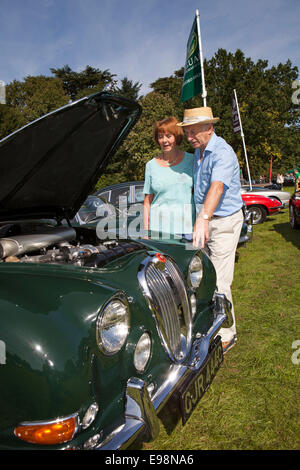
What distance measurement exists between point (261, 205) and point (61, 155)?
9402 mm

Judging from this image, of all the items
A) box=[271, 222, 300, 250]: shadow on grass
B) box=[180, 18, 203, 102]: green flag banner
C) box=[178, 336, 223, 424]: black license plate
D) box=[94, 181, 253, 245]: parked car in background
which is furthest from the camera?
box=[180, 18, 203, 102]: green flag banner

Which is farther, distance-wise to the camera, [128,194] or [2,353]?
[128,194]

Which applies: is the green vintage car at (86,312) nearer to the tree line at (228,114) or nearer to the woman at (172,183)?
the woman at (172,183)

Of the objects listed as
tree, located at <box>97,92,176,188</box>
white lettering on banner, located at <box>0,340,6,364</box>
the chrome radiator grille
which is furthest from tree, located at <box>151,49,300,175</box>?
white lettering on banner, located at <box>0,340,6,364</box>

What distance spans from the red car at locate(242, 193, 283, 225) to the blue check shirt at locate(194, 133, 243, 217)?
8.18 meters

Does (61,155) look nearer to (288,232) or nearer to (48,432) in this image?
(48,432)

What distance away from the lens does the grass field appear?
7.02 feet

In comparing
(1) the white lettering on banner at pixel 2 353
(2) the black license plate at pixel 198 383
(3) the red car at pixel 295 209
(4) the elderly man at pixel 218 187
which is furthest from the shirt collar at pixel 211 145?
(3) the red car at pixel 295 209

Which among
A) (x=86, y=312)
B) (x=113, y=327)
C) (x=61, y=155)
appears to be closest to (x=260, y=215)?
(x=61, y=155)

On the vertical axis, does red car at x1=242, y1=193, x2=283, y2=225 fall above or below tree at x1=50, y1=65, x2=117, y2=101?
below

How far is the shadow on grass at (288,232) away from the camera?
7.84 metres

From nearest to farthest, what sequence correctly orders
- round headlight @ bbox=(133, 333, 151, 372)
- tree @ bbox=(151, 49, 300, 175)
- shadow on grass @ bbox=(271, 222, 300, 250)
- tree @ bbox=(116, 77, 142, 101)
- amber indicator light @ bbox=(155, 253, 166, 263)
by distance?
1. round headlight @ bbox=(133, 333, 151, 372)
2. amber indicator light @ bbox=(155, 253, 166, 263)
3. shadow on grass @ bbox=(271, 222, 300, 250)
4. tree @ bbox=(151, 49, 300, 175)
5. tree @ bbox=(116, 77, 142, 101)

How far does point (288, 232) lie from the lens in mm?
8875

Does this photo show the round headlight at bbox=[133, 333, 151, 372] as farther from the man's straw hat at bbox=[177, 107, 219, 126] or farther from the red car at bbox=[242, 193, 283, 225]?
the red car at bbox=[242, 193, 283, 225]
